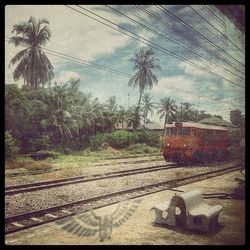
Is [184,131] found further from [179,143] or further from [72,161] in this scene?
[72,161]

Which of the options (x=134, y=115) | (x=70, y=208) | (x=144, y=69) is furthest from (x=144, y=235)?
(x=134, y=115)

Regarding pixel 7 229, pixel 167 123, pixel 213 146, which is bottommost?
pixel 7 229

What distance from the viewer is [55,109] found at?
30.8ft

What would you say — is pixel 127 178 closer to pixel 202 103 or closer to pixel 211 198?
pixel 211 198

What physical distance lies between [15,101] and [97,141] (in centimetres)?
1175

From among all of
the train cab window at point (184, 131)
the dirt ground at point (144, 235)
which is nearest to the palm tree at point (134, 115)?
the train cab window at point (184, 131)

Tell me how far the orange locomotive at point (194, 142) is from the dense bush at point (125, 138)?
440cm

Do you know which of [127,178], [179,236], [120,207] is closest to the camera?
[179,236]

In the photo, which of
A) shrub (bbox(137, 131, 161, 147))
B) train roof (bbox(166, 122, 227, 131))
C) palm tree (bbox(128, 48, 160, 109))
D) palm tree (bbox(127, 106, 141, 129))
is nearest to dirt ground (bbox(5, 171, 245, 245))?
palm tree (bbox(128, 48, 160, 109))

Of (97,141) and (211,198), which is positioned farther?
(97,141)

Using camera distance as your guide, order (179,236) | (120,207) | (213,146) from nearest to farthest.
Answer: (179,236), (120,207), (213,146)

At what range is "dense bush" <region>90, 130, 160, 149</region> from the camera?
18950 millimetres

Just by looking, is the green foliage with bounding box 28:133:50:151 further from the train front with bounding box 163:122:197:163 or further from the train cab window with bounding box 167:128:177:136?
the train cab window with bounding box 167:128:177:136
